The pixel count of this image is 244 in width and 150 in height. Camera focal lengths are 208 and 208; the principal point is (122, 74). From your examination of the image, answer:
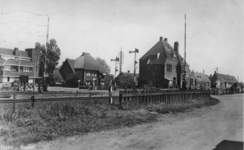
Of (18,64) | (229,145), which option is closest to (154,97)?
(229,145)

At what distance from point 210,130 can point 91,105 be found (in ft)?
22.2

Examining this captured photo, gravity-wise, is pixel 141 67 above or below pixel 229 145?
above

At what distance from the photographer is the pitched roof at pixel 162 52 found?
51.5m

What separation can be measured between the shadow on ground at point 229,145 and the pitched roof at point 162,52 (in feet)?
145

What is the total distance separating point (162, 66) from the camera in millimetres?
50812

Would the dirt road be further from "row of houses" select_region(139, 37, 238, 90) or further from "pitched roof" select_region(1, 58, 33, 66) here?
"pitched roof" select_region(1, 58, 33, 66)

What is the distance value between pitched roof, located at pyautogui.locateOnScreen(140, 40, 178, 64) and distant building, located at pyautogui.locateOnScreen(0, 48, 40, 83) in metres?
31.0

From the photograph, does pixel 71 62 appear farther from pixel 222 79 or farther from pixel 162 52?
pixel 222 79

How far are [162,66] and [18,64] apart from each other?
40.9 m

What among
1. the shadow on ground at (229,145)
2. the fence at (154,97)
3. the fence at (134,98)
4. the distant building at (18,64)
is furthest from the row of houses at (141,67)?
the shadow on ground at (229,145)

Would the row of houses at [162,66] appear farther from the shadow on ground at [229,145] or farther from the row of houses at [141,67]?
the shadow on ground at [229,145]

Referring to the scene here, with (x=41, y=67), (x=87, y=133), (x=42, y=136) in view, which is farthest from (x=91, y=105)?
(x=41, y=67)

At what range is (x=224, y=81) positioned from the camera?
102m

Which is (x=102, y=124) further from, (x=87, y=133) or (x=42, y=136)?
(x=42, y=136)
